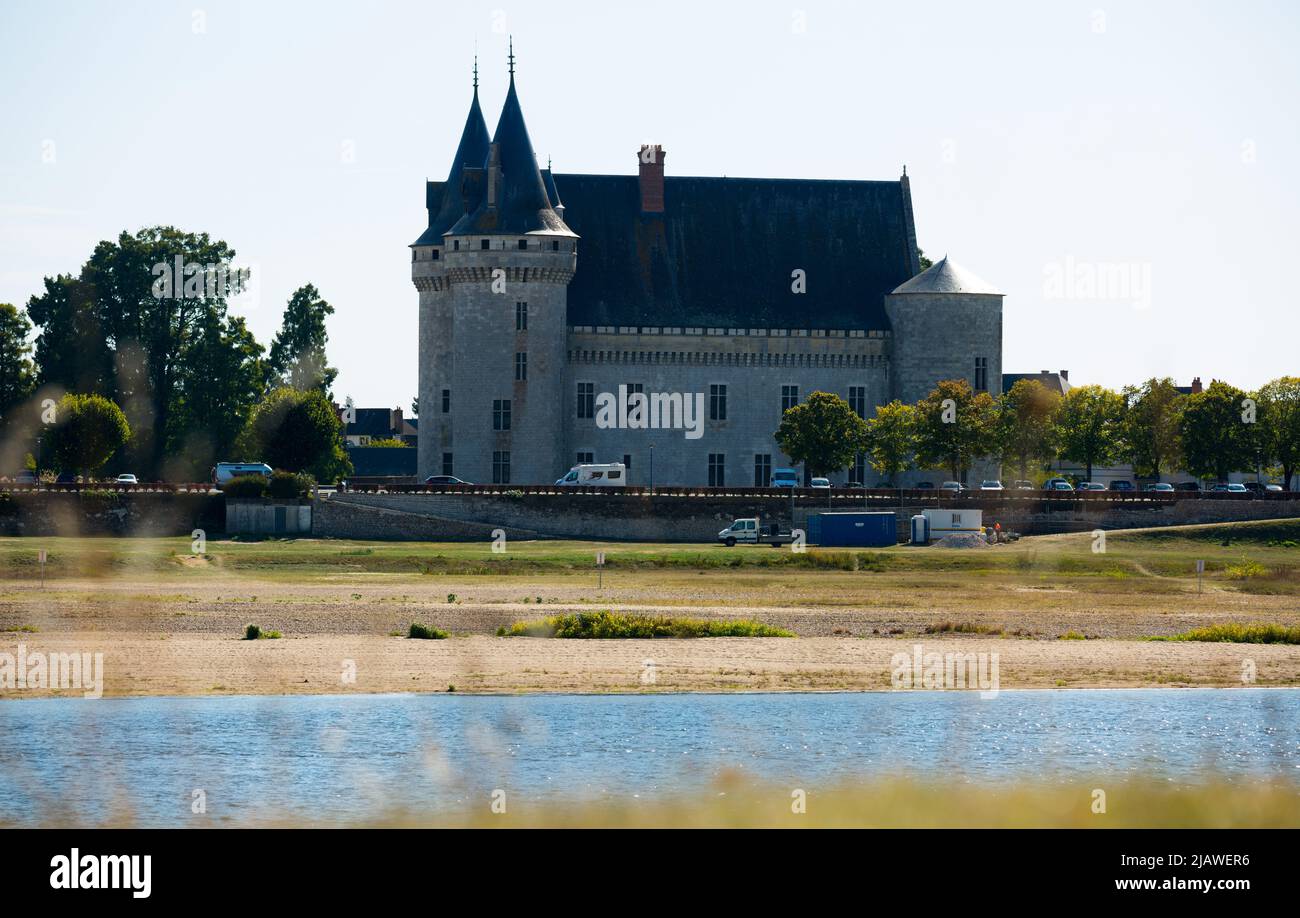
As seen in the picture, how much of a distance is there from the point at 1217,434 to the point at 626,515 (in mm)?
31816

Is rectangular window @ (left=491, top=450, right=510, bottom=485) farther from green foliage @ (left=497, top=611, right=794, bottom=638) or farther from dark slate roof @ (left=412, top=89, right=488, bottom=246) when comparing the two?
A: green foliage @ (left=497, top=611, right=794, bottom=638)

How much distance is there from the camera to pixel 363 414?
17100 cm

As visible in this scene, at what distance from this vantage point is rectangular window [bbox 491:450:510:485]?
89062mm

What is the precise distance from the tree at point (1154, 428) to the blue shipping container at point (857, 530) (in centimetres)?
2416

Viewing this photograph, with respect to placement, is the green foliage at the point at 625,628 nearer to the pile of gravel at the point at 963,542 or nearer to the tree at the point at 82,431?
the pile of gravel at the point at 963,542

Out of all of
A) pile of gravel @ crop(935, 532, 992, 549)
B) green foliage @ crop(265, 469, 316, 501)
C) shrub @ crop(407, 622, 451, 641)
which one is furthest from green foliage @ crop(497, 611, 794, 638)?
green foliage @ crop(265, 469, 316, 501)

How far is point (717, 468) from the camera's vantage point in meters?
93.8

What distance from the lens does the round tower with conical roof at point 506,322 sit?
88.9 m

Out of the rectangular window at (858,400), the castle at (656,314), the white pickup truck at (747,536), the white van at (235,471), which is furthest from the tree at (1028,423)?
the white van at (235,471)

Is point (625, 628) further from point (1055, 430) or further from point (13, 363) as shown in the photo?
point (13, 363)

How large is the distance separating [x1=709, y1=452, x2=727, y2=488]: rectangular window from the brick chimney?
14137 mm

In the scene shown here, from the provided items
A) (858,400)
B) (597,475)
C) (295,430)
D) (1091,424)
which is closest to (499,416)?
(597,475)
